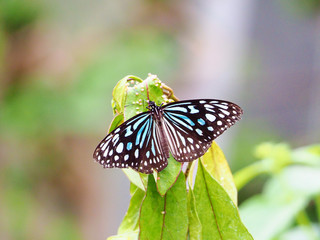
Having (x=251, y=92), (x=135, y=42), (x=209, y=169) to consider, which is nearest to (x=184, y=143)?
(x=209, y=169)

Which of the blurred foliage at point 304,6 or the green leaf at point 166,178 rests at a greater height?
the blurred foliage at point 304,6

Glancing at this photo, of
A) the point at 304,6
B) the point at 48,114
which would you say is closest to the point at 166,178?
the point at 48,114

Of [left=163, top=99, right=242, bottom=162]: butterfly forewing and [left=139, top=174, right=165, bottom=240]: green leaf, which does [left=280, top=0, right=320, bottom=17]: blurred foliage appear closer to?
[left=163, top=99, right=242, bottom=162]: butterfly forewing

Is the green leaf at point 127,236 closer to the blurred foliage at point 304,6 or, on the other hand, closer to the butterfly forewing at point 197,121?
the butterfly forewing at point 197,121

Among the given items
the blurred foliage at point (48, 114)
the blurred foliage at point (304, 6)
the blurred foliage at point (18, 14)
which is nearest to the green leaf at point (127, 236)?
the blurred foliage at point (48, 114)

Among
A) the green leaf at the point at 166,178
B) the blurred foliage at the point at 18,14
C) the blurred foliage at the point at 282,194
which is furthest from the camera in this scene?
the blurred foliage at the point at 18,14

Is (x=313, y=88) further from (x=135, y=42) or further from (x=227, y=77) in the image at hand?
(x=135, y=42)
